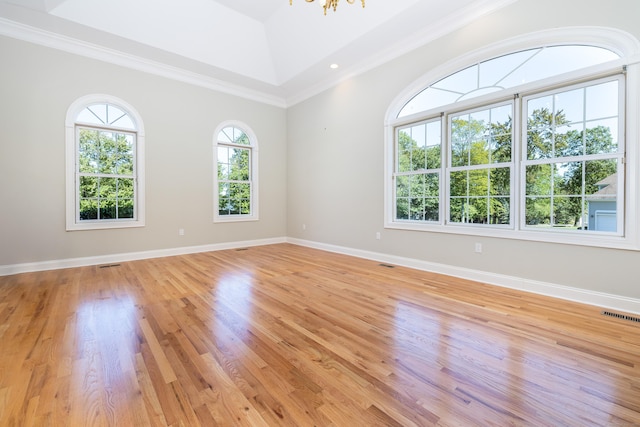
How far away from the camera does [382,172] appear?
4.57 meters

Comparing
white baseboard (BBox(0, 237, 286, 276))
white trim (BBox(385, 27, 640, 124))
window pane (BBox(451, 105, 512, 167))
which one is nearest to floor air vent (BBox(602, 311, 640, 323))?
Result: window pane (BBox(451, 105, 512, 167))

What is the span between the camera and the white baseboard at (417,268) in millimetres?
2637

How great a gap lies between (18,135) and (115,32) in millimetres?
1961

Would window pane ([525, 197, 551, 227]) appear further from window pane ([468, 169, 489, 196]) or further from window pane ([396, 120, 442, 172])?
window pane ([396, 120, 442, 172])

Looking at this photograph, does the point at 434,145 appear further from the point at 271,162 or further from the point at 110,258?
the point at 110,258

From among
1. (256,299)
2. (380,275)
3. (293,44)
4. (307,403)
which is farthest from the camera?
(293,44)

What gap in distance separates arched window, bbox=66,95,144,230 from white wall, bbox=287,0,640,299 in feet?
10.1

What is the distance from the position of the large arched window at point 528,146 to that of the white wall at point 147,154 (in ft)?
11.1

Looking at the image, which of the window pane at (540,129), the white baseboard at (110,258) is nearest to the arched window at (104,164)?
the white baseboard at (110,258)

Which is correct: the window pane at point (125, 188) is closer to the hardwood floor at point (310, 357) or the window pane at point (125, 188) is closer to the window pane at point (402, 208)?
the hardwood floor at point (310, 357)

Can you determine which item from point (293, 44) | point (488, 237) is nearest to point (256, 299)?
point (488, 237)

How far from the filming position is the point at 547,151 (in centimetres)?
303

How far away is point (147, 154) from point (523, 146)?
5571 millimetres

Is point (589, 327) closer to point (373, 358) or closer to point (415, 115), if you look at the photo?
point (373, 358)
